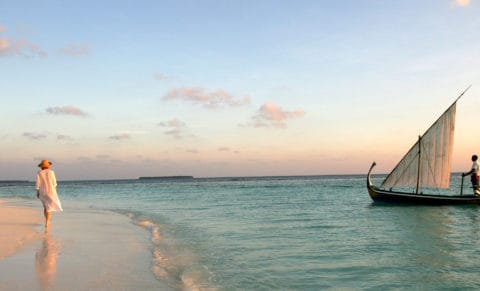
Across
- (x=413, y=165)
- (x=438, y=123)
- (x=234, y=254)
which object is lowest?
(x=234, y=254)

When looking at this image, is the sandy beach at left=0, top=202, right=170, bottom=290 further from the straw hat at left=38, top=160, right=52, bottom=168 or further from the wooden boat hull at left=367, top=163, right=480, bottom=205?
the wooden boat hull at left=367, top=163, right=480, bottom=205

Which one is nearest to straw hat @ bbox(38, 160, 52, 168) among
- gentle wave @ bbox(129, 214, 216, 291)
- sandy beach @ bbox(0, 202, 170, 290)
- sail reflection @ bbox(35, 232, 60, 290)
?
sandy beach @ bbox(0, 202, 170, 290)

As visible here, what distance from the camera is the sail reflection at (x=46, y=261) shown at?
6620 millimetres

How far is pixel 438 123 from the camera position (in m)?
27.2

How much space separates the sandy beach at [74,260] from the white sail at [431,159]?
21624 millimetres

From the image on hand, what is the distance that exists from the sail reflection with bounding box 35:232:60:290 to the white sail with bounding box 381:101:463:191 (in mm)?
24580

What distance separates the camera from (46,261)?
26.1ft

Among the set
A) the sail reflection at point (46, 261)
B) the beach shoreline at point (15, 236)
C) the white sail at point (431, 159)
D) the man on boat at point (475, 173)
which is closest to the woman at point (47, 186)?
the beach shoreline at point (15, 236)

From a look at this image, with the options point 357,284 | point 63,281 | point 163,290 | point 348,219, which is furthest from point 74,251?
point 348,219

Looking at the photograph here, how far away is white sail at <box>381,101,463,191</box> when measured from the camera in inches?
1062

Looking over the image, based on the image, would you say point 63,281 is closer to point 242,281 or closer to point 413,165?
point 242,281

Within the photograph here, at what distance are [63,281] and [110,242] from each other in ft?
15.0

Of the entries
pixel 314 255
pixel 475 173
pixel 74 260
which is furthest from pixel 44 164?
pixel 475 173

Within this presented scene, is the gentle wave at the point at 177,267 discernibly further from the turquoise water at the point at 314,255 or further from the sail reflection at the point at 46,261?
the sail reflection at the point at 46,261
